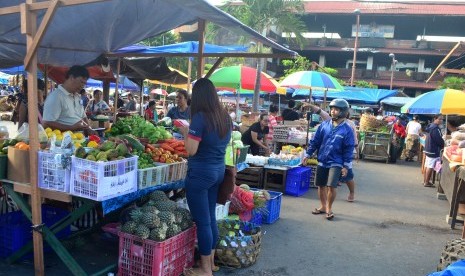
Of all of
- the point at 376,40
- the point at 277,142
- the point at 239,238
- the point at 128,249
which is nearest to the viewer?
the point at 128,249

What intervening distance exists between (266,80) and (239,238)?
8.82 meters

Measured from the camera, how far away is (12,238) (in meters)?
4.12

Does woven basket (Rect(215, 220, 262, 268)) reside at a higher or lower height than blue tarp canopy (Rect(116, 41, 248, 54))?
lower

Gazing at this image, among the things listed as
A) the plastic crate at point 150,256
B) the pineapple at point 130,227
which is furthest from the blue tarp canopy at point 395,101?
the pineapple at point 130,227

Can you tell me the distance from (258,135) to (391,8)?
3301 centimetres

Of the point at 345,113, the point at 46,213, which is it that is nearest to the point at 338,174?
the point at 345,113

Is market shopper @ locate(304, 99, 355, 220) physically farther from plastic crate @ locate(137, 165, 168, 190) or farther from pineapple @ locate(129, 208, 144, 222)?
pineapple @ locate(129, 208, 144, 222)

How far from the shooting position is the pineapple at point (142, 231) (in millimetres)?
3541

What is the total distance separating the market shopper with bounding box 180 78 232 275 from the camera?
357cm

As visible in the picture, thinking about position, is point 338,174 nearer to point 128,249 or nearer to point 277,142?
point 128,249

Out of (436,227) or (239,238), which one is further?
(436,227)

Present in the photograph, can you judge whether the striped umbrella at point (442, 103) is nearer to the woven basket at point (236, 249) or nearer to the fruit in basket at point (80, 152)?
the woven basket at point (236, 249)

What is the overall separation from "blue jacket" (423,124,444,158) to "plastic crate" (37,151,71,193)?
8770 mm

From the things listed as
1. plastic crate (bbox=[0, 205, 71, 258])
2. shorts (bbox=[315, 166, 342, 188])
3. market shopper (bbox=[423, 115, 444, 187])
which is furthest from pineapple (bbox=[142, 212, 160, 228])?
market shopper (bbox=[423, 115, 444, 187])
